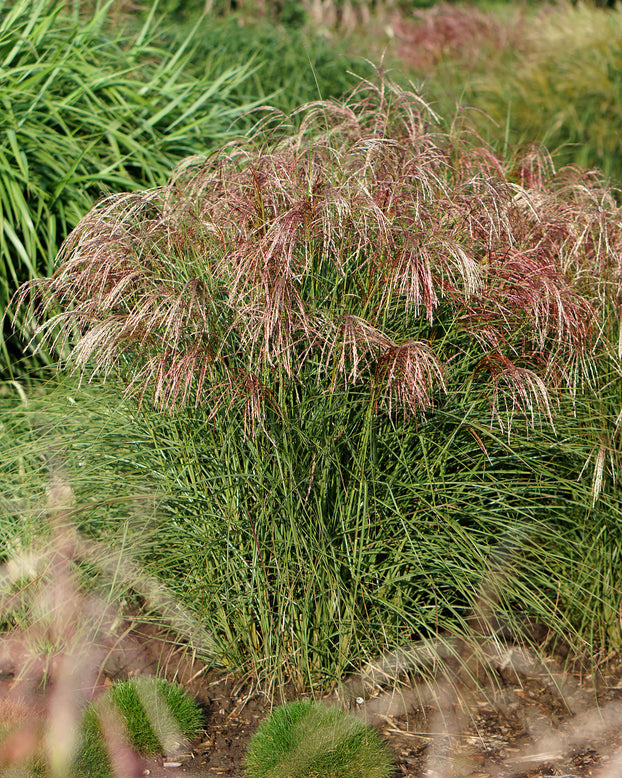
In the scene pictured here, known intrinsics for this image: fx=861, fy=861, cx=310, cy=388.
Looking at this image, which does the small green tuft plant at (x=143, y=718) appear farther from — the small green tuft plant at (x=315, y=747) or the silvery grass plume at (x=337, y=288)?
the silvery grass plume at (x=337, y=288)

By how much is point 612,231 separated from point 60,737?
270 centimetres

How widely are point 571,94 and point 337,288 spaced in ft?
19.2

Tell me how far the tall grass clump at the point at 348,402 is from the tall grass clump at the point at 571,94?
4.60 meters

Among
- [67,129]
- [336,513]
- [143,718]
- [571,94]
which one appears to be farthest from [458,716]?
[571,94]

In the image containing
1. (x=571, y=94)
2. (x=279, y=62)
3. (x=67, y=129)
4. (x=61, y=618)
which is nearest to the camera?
(x=61, y=618)

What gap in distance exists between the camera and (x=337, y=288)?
9.65 ft

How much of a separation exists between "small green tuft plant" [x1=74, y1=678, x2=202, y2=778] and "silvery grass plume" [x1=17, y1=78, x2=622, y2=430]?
3.13ft

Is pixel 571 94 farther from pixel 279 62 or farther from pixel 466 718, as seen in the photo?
pixel 466 718

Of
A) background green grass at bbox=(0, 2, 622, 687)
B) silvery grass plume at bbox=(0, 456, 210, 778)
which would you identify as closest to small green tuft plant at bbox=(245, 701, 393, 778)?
background green grass at bbox=(0, 2, 622, 687)

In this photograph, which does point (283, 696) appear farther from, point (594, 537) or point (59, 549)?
point (594, 537)

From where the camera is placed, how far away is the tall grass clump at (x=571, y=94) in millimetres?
7480

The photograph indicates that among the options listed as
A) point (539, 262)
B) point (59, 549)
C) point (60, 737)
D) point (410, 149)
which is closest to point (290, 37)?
point (410, 149)

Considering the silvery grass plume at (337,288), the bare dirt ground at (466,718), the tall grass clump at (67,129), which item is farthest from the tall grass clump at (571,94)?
the bare dirt ground at (466,718)

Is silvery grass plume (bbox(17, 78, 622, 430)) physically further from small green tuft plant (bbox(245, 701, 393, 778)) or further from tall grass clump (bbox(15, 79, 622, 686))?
small green tuft plant (bbox(245, 701, 393, 778))
